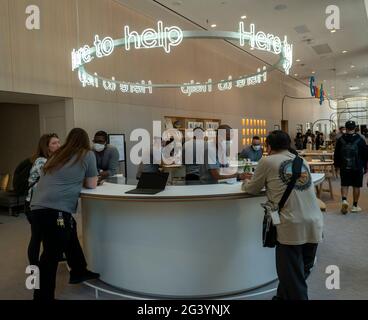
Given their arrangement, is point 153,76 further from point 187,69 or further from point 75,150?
point 75,150

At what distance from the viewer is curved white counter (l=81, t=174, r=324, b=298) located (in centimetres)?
277

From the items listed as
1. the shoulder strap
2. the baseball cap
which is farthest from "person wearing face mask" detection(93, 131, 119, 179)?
the baseball cap

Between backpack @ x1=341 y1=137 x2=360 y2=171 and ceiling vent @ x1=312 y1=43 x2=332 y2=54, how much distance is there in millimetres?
6524

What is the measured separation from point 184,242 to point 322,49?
11.1 m

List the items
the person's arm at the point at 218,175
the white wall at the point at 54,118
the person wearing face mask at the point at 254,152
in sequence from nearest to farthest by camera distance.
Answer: the person's arm at the point at 218,175, the person wearing face mask at the point at 254,152, the white wall at the point at 54,118

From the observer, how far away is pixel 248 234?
2.92 meters

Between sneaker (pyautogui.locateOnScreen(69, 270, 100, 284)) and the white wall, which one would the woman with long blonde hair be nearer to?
sneaker (pyautogui.locateOnScreen(69, 270, 100, 284))

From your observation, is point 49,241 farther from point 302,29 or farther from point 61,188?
point 302,29

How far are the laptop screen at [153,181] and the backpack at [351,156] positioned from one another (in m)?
4.24

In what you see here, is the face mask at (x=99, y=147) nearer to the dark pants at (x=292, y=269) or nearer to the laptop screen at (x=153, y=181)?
the laptop screen at (x=153, y=181)

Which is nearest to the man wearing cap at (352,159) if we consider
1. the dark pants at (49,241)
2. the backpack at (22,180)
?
the dark pants at (49,241)

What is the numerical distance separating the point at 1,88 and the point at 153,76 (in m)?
4.28

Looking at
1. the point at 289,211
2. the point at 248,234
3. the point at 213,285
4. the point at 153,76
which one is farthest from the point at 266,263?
the point at 153,76

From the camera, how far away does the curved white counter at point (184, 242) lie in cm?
277
